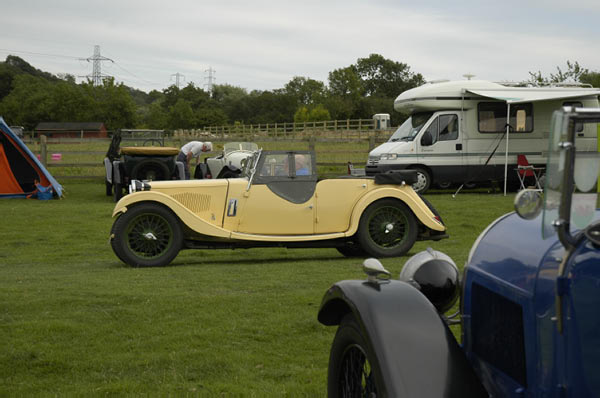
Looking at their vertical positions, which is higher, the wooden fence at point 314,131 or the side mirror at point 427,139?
the wooden fence at point 314,131

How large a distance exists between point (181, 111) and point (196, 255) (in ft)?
259

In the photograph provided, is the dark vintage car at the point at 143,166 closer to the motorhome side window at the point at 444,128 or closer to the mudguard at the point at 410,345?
the motorhome side window at the point at 444,128

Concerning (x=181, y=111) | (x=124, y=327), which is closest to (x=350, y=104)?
(x=181, y=111)

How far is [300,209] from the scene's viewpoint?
1043 centimetres

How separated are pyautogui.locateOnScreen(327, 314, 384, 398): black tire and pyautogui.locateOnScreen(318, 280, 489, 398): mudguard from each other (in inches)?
4.0

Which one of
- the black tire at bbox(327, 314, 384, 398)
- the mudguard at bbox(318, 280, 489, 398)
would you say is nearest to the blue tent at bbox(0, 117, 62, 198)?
the black tire at bbox(327, 314, 384, 398)

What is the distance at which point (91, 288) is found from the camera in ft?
25.2

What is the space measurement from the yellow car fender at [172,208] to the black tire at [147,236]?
0.07m

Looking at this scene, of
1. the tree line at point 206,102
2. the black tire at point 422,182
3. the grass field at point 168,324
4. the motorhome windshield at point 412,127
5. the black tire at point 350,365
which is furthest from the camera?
the tree line at point 206,102

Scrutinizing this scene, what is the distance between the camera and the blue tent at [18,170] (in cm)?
2022

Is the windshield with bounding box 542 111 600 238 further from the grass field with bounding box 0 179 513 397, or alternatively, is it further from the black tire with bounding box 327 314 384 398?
the grass field with bounding box 0 179 513 397

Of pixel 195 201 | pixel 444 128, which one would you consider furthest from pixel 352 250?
pixel 444 128

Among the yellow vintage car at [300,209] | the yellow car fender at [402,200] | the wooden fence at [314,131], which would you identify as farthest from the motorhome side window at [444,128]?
the wooden fence at [314,131]

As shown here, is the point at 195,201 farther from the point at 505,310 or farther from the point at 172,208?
the point at 505,310
